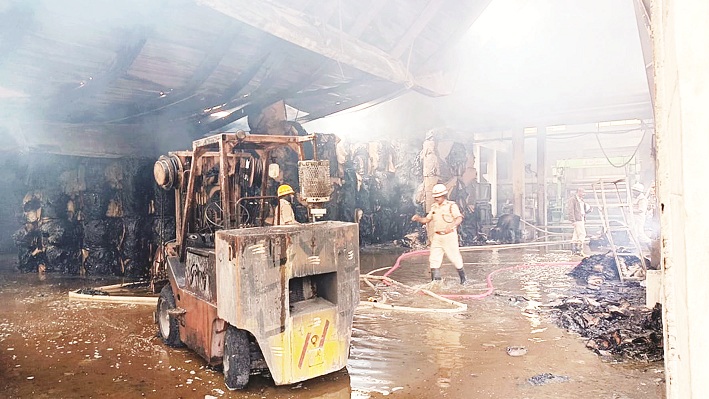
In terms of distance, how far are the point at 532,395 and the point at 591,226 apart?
20.3m

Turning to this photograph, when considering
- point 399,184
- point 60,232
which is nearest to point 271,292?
point 60,232

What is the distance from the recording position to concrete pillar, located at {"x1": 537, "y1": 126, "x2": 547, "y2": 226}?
58.2 feet

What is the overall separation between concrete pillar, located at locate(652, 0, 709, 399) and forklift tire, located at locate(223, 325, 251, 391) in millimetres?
3665

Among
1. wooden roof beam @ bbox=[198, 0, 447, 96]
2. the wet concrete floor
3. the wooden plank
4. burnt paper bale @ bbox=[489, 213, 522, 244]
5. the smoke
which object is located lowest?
the wet concrete floor

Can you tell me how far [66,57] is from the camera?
228 inches

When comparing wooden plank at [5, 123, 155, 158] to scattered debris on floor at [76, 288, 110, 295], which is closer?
scattered debris on floor at [76, 288, 110, 295]

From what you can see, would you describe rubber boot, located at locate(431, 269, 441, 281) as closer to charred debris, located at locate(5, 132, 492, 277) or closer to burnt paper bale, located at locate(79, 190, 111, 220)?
charred debris, located at locate(5, 132, 492, 277)

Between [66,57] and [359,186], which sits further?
[359,186]

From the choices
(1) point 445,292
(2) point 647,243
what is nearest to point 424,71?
(1) point 445,292

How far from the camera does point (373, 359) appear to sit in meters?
5.08

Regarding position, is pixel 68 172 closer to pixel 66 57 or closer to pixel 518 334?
pixel 66 57

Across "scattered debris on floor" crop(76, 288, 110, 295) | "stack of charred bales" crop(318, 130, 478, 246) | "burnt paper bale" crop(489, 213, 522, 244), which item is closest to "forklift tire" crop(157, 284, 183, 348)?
"scattered debris on floor" crop(76, 288, 110, 295)

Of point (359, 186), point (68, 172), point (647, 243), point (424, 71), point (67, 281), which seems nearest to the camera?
point (424, 71)

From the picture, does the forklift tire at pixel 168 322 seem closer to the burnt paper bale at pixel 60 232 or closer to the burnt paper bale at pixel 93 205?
the burnt paper bale at pixel 93 205
